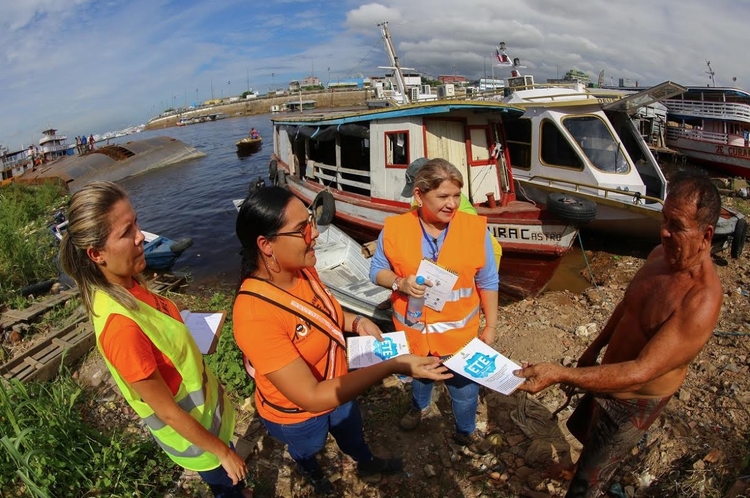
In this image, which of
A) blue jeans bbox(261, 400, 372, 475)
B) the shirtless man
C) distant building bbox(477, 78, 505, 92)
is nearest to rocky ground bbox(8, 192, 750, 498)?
blue jeans bbox(261, 400, 372, 475)

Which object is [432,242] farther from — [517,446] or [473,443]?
[517,446]

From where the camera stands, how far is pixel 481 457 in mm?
3025

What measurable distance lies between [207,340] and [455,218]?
1.70 m

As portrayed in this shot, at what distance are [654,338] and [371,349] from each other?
139 cm

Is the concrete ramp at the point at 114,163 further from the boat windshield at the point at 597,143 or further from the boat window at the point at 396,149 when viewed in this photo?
the boat windshield at the point at 597,143

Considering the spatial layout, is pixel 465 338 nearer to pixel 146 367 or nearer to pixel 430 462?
pixel 430 462

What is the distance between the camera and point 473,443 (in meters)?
3.12

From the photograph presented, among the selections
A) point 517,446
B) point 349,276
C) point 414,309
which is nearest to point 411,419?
point 517,446

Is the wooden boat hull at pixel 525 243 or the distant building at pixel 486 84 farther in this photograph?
the distant building at pixel 486 84

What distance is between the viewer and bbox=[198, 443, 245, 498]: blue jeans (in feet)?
6.70

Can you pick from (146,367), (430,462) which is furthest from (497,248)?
(146,367)

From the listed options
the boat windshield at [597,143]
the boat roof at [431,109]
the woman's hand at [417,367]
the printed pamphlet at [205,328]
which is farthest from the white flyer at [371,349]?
the boat windshield at [597,143]

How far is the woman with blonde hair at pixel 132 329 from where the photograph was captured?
5.07 ft

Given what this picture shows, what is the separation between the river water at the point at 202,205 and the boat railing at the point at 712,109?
16.2 meters
